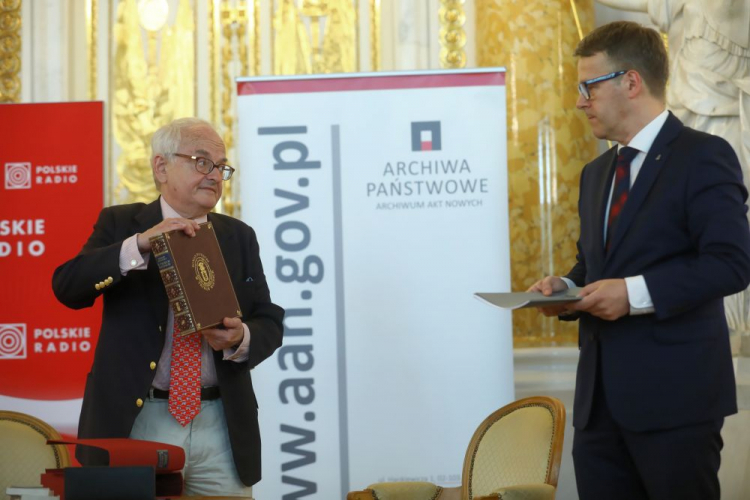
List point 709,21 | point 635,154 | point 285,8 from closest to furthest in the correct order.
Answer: point 635,154, point 709,21, point 285,8

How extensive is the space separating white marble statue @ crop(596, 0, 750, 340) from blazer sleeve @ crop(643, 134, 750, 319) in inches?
99.3

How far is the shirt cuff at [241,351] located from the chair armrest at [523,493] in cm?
77

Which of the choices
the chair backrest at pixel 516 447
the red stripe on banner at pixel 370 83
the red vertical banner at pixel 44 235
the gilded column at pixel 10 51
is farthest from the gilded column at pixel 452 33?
the chair backrest at pixel 516 447

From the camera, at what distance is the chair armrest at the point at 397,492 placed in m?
2.85

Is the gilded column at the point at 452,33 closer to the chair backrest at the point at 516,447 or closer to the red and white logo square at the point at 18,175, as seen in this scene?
the red and white logo square at the point at 18,175

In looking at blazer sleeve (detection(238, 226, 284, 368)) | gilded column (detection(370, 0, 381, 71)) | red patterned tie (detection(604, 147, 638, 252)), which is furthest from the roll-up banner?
gilded column (detection(370, 0, 381, 71))

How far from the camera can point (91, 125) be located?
5438 mm

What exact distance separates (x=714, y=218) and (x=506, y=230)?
1722 millimetres

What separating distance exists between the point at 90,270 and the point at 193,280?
331mm

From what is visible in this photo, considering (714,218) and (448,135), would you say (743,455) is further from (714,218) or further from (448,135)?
(714,218)

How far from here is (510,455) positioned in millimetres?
3207

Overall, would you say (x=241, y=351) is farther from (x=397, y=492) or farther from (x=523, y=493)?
(x=523, y=493)

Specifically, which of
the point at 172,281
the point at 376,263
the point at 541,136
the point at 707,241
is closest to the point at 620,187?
the point at 707,241

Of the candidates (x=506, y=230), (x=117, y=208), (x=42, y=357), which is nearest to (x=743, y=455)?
(x=506, y=230)
